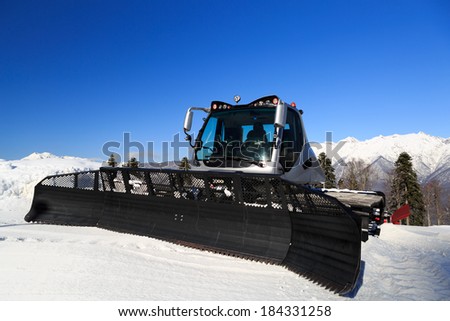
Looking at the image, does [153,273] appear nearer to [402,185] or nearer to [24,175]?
[24,175]

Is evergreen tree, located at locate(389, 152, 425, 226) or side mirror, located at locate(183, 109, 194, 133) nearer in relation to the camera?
side mirror, located at locate(183, 109, 194, 133)

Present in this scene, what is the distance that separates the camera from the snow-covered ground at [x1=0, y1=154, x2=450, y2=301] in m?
3.33

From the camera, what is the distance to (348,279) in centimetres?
336

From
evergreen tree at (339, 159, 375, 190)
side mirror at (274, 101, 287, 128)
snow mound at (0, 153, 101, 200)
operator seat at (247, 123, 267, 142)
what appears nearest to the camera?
side mirror at (274, 101, 287, 128)

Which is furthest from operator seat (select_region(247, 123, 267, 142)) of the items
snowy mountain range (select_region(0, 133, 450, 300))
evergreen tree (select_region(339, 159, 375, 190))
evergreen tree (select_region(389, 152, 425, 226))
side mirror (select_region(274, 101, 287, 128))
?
evergreen tree (select_region(339, 159, 375, 190))

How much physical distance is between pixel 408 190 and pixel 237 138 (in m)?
40.7

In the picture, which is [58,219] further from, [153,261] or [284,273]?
[284,273]

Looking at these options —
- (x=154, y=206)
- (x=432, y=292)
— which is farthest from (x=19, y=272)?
(x=432, y=292)

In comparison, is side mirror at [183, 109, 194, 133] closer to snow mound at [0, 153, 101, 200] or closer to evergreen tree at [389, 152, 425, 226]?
snow mound at [0, 153, 101, 200]

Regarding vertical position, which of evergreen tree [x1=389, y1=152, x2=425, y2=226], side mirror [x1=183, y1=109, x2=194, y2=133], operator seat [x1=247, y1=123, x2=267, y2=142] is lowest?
evergreen tree [x1=389, y1=152, x2=425, y2=226]

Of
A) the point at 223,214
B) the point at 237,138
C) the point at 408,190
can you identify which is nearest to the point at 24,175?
the point at 237,138

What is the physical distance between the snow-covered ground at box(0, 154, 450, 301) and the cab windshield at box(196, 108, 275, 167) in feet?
7.04

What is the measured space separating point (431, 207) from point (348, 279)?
7063 cm

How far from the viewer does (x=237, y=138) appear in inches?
270
